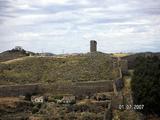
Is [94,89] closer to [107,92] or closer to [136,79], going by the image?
[107,92]

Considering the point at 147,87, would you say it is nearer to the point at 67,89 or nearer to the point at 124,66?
the point at 67,89

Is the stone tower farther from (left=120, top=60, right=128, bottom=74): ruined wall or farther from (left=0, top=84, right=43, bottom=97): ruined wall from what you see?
(left=0, top=84, right=43, bottom=97): ruined wall

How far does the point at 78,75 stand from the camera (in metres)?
54.2

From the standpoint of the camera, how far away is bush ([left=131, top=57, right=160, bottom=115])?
128 ft

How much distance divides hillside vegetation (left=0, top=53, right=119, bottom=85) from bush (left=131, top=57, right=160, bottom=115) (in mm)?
9308

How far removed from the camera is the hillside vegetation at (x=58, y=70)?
5294 cm

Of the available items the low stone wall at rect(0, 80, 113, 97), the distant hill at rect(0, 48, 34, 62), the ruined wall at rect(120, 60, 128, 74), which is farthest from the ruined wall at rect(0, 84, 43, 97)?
the distant hill at rect(0, 48, 34, 62)

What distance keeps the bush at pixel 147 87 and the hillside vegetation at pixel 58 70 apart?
30.5ft

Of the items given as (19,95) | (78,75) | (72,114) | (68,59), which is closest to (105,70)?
(78,75)

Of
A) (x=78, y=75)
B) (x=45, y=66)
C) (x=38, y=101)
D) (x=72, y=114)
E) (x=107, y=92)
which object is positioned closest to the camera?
(x=72, y=114)

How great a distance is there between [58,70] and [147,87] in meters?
19.5

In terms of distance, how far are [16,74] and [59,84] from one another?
951 centimetres

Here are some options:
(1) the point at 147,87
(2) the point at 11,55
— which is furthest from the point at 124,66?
(2) the point at 11,55

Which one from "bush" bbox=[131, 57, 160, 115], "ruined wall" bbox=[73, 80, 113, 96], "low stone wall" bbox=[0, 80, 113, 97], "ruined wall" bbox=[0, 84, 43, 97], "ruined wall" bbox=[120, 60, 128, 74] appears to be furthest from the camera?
"ruined wall" bbox=[120, 60, 128, 74]
